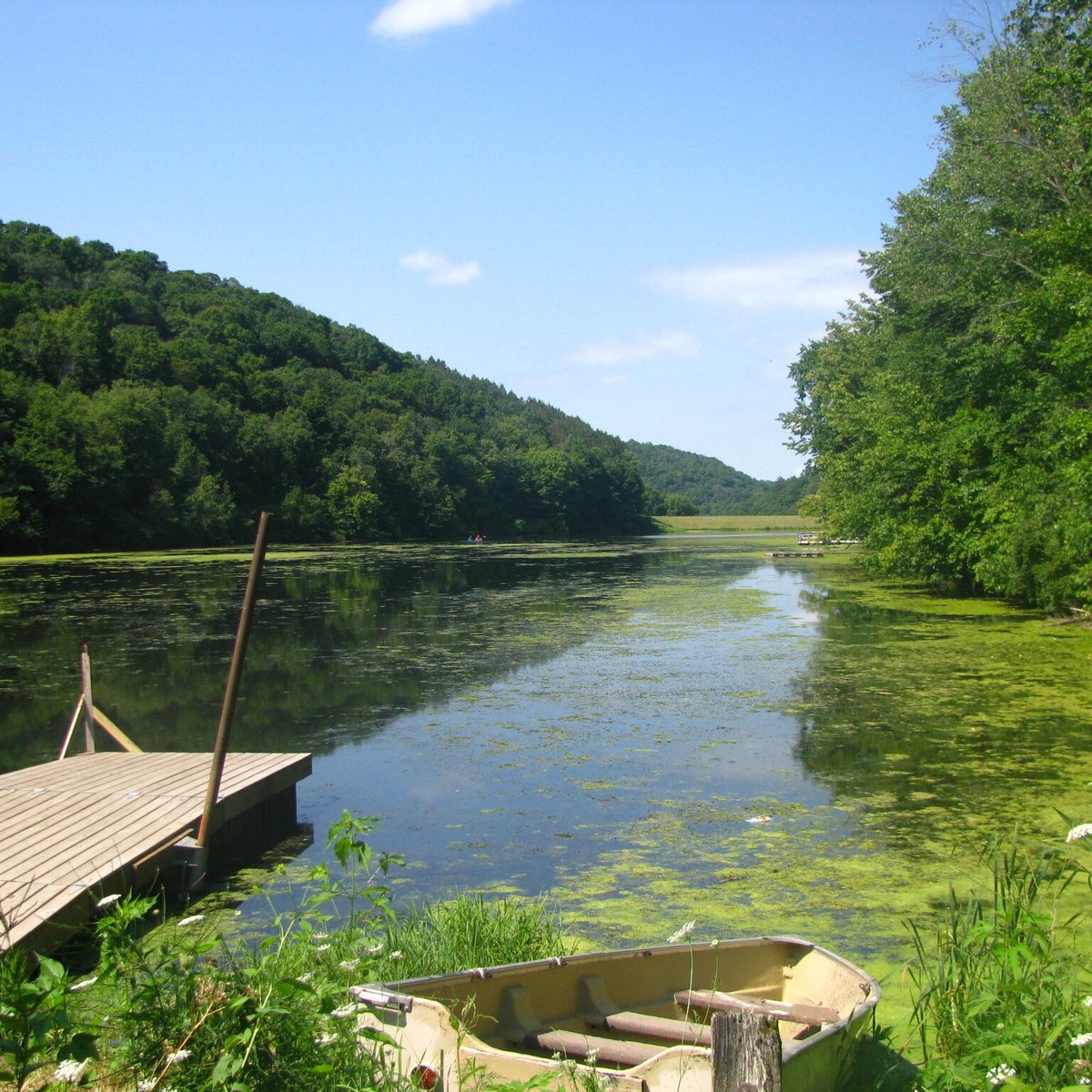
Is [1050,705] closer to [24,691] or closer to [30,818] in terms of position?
[30,818]

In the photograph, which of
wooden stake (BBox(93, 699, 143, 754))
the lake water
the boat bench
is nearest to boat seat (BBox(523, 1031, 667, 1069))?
the boat bench

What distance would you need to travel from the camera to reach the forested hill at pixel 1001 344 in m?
14.3

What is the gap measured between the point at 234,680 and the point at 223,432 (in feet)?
203

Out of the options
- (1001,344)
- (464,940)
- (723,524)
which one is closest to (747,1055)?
(464,940)

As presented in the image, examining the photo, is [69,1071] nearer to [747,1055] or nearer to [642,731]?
[747,1055]

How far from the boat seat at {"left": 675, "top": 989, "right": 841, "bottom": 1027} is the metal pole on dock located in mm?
2858

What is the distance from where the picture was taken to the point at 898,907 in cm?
541

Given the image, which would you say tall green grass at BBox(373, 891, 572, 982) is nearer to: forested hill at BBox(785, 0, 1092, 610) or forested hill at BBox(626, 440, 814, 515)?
forested hill at BBox(785, 0, 1092, 610)

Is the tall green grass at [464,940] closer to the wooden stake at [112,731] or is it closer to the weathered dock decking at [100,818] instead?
the weathered dock decking at [100,818]

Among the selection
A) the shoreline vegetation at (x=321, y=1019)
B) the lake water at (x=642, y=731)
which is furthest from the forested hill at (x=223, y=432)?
the shoreline vegetation at (x=321, y=1019)

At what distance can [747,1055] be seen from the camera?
254cm

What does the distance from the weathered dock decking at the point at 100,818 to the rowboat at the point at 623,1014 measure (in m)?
1.85

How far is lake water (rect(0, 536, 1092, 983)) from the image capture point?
5.96 meters

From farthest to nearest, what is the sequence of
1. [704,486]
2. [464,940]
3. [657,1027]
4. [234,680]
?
[704,486], [234,680], [464,940], [657,1027]
